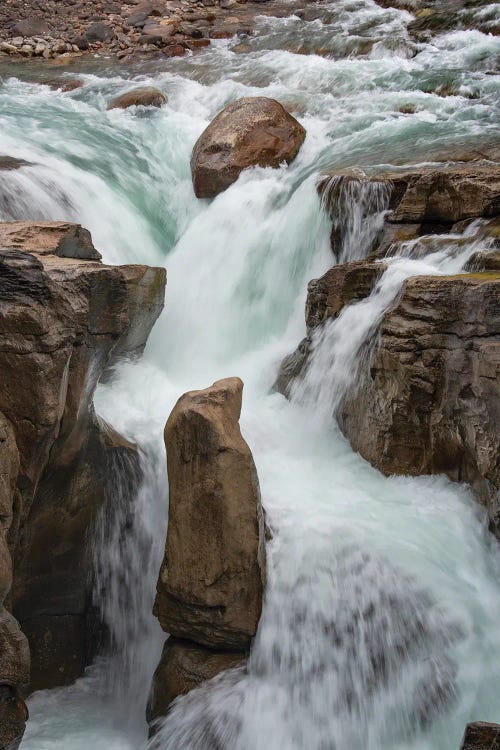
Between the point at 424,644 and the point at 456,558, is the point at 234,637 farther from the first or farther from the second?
the point at 456,558

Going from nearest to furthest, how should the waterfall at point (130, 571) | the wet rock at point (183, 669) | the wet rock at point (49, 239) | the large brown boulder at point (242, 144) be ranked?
1. the wet rock at point (183, 669)
2. the waterfall at point (130, 571)
3. the wet rock at point (49, 239)
4. the large brown boulder at point (242, 144)

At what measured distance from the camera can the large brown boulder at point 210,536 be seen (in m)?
4.20

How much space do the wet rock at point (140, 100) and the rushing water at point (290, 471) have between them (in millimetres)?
1076

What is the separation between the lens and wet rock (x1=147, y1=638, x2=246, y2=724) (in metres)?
4.15

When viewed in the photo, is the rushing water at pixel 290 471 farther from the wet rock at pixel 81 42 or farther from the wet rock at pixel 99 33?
the wet rock at pixel 99 33

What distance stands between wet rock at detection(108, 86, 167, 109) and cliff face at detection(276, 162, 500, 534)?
746cm

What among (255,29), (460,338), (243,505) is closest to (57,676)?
(243,505)

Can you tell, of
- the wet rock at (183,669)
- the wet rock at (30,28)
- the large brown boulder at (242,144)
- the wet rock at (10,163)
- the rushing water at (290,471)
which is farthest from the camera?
the wet rock at (30,28)

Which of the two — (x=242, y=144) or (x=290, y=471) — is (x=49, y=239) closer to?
(x=290, y=471)

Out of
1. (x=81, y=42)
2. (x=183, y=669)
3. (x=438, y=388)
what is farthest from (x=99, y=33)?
(x=183, y=669)

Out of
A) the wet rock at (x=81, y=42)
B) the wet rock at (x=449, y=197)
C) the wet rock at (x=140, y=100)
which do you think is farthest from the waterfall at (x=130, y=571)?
the wet rock at (x=81, y=42)

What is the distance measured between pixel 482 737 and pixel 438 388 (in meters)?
2.47

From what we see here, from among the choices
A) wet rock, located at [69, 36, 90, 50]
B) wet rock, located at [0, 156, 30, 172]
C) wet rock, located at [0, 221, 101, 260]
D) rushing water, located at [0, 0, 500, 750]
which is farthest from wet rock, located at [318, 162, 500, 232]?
wet rock, located at [69, 36, 90, 50]

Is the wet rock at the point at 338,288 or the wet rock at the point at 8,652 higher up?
the wet rock at the point at 338,288
